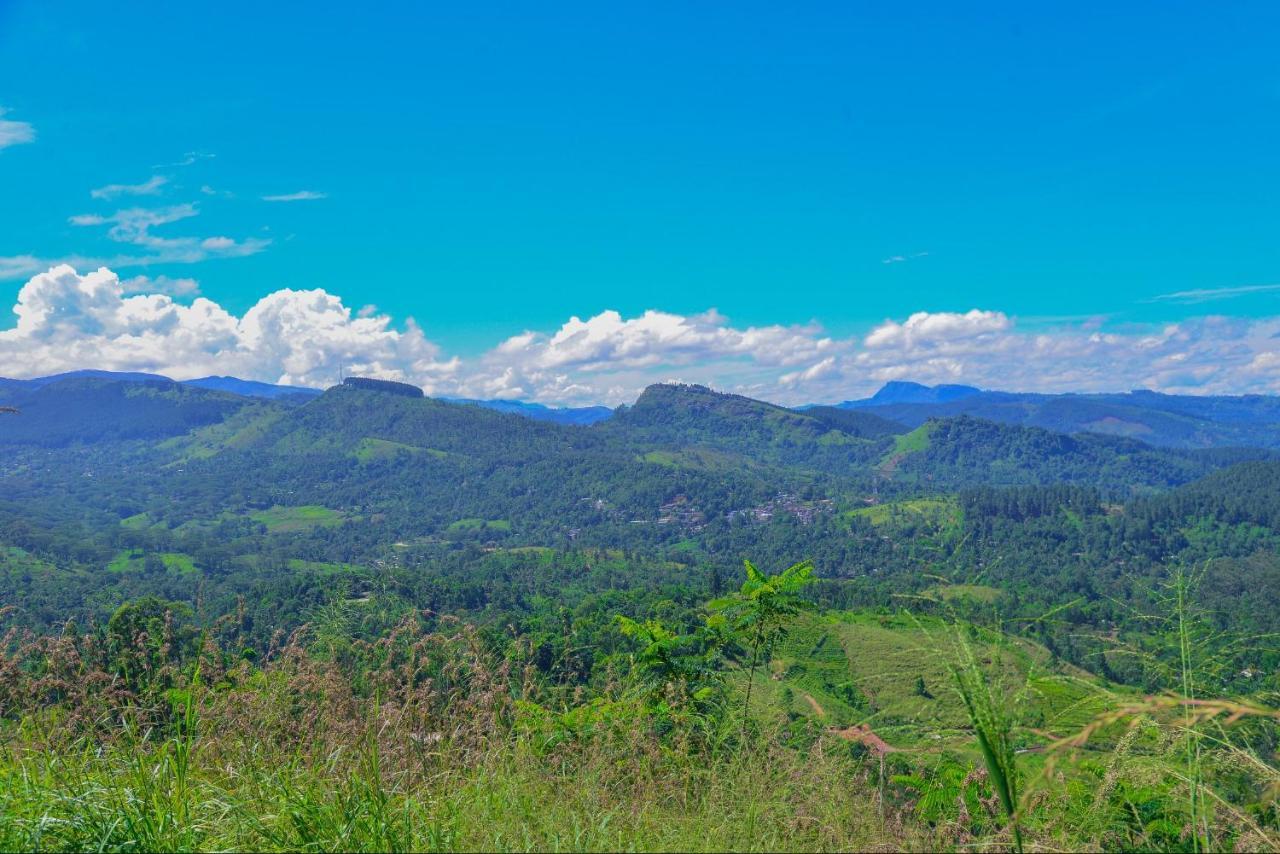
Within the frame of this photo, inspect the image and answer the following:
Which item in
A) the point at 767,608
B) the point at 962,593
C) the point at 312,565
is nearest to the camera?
the point at 962,593

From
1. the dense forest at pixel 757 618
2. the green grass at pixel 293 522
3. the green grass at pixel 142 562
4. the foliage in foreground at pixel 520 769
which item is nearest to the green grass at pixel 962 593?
the dense forest at pixel 757 618

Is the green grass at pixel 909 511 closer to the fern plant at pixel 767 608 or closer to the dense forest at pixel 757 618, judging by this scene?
the dense forest at pixel 757 618

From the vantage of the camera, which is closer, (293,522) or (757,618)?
(757,618)

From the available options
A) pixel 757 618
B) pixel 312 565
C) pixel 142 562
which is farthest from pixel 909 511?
pixel 757 618

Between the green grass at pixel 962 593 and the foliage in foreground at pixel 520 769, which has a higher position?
the green grass at pixel 962 593

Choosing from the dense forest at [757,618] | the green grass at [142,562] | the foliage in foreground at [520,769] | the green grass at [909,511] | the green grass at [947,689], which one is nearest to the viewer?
the green grass at [947,689]

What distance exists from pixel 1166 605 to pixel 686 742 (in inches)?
107

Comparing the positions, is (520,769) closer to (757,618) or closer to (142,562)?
(757,618)

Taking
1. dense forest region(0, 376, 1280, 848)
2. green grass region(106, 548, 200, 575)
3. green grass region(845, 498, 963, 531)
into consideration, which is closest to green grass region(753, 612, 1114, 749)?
dense forest region(0, 376, 1280, 848)

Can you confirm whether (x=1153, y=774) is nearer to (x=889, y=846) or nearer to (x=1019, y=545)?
(x=889, y=846)

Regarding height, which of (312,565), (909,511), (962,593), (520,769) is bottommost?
(312,565)

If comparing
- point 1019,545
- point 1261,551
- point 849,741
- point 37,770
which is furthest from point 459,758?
point 1261,551

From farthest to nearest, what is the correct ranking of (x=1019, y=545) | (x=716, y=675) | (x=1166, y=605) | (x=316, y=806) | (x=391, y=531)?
(x=391, y=531), (x=1019, y=545), (x=716, y=675), (x=1166, y=605), (x=316, y=806)

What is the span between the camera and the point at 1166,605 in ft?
10.9
